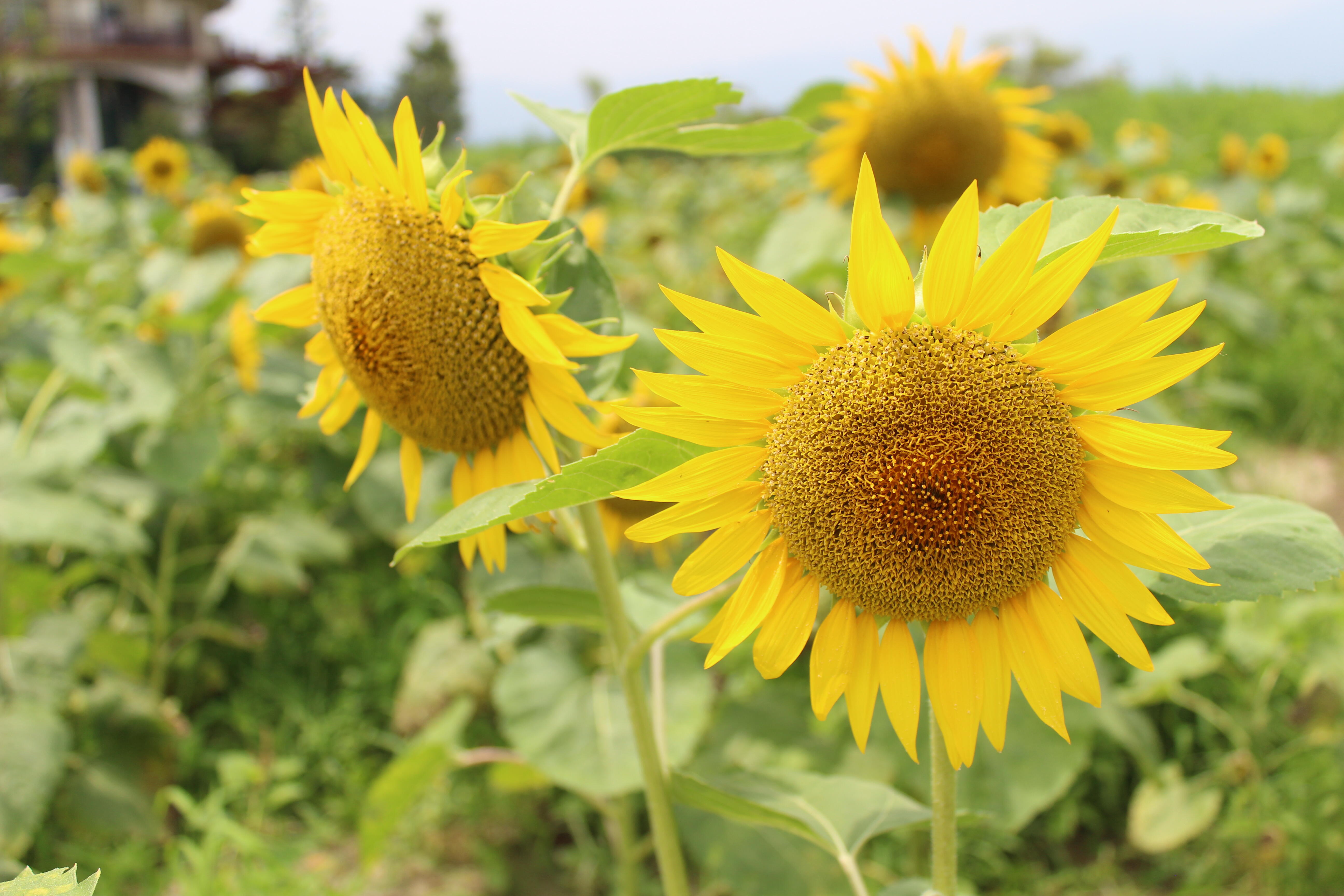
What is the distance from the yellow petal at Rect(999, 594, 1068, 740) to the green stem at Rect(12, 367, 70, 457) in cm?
224

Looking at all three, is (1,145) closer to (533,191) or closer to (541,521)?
(533,191)

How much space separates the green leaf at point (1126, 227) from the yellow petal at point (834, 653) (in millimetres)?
290

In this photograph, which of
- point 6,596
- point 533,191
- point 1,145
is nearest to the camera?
point 6,596

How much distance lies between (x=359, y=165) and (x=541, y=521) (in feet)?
1.21

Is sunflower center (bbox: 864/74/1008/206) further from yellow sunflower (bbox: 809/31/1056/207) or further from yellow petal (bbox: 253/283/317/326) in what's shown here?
yellow petal (bbox: 253/283/317/326)

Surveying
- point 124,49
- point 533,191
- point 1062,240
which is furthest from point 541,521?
point 124,49

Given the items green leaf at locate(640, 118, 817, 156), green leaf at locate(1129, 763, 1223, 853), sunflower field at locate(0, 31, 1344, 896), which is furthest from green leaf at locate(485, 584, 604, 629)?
green leaf at locate(1129, 763, 1223, 853)

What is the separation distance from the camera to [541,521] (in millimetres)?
930

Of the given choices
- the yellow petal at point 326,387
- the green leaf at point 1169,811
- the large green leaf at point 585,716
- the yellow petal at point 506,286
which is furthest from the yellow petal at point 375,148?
the green leaf at point 1169,811

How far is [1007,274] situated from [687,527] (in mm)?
288

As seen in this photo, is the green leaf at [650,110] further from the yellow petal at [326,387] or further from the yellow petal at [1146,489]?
the yellow petal at [1146,489]

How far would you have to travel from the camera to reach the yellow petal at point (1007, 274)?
0.62 m

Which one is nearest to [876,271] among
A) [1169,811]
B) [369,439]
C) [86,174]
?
[369,439]

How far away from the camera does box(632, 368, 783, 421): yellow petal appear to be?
0.69 meters
